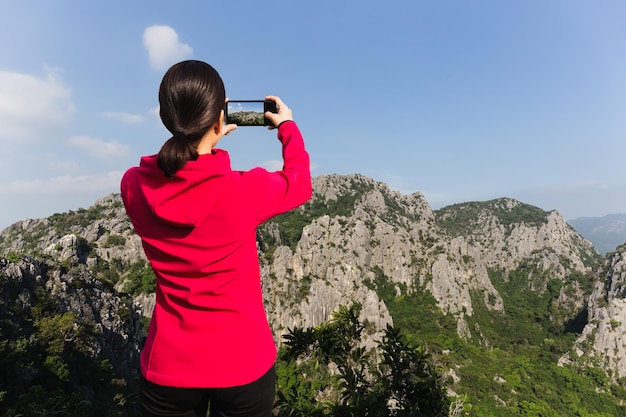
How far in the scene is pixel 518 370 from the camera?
7031 centimetres

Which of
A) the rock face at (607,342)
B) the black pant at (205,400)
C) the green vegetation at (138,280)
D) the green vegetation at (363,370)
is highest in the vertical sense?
the black pant at (205,400)

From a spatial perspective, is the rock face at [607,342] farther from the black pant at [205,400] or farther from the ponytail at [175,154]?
the ponytail at [175,154]

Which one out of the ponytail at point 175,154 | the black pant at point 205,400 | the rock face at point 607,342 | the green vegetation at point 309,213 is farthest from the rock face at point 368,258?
the ponytail at point 175,154

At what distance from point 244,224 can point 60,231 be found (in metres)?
99.4

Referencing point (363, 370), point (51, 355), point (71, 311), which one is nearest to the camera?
point (363, 370)

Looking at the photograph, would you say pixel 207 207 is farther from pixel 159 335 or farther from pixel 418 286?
pixel 418 286

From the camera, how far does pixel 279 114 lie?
80.9 inches

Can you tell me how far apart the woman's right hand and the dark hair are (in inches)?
18.1

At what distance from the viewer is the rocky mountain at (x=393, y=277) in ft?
199

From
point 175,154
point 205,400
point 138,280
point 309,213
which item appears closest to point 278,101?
point 175,154

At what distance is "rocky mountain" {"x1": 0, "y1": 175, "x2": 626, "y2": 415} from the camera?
60756mm

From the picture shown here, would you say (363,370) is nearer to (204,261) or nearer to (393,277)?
(204,261)

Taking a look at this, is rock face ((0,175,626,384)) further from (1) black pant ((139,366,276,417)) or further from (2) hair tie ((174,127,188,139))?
(2) hair tie ((174,127,188,139))

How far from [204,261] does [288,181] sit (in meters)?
0.61
